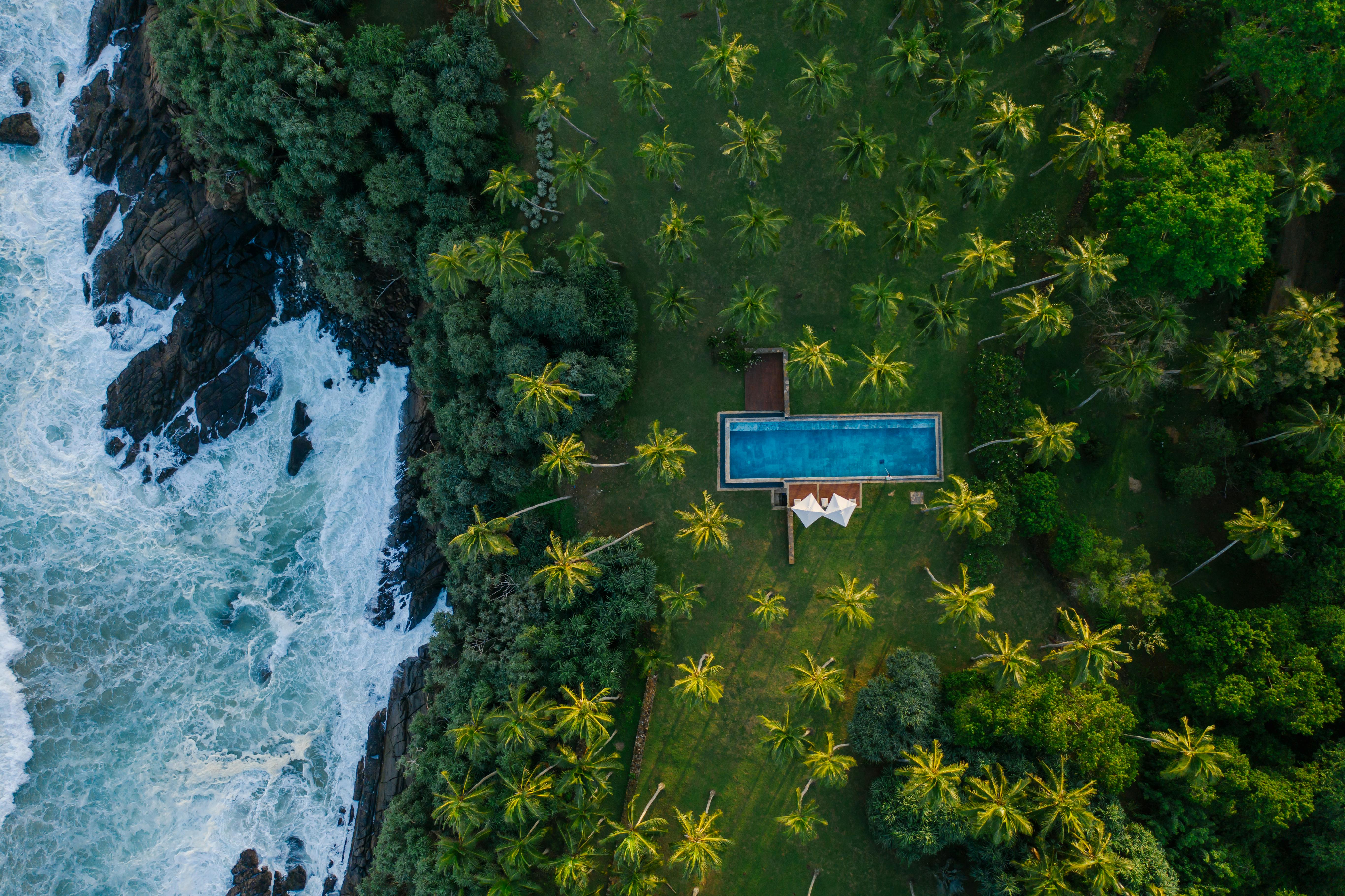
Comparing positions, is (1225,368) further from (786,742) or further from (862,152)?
(786,742)

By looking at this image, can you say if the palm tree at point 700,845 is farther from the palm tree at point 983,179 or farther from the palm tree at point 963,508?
the palm tree at point 983,179

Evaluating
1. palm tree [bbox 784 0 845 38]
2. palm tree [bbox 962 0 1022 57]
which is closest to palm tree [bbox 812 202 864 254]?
palm tree [bbox 784 0 845 38]

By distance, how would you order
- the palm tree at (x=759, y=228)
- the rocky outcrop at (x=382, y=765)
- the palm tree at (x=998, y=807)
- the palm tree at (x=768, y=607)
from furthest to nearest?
the rocky outcrop at (x=382, y=765) → the palm tree at (x=768, y=607) → the palm tree at (x=759, y=228) → the palm tree at (x=998, y=807)

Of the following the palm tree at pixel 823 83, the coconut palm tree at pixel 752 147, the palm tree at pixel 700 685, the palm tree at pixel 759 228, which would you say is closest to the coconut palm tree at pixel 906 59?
the palm tree at pixel 823 83

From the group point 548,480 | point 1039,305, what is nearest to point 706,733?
point 548,480

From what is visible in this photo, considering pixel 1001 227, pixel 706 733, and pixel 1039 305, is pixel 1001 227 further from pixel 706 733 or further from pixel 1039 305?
pixel 706 733

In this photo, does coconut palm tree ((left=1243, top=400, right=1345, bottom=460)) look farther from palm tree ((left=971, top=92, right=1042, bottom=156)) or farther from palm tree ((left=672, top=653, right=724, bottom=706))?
palm tree ((left=672, top=653, right=724, bottom=706))
